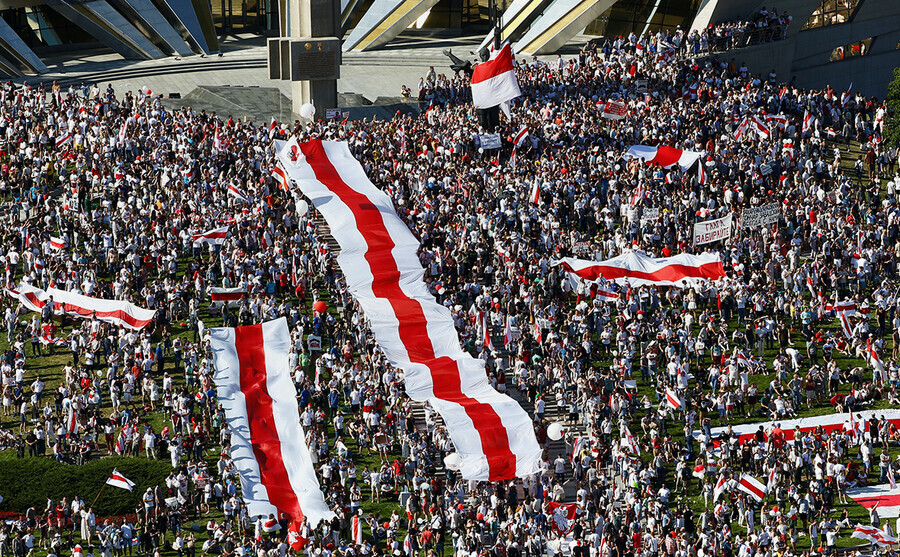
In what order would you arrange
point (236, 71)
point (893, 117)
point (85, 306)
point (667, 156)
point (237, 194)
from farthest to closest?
point (236, 71) → point (893, 117) → point (667, 156) → point (237, 194) → point (85, 306)

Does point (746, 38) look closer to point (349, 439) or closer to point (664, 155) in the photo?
point (664, 155)

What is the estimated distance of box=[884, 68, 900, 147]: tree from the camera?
203 feet

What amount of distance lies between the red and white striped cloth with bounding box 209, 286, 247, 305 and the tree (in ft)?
82.3

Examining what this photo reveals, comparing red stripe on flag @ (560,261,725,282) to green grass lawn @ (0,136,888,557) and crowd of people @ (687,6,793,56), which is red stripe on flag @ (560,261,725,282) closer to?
green grass lawn @ (0,136,888,557)

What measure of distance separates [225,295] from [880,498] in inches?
693

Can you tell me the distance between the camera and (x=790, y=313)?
49875 millimetres

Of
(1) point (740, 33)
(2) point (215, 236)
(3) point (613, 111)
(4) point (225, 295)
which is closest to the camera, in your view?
(4) point (225, 295)

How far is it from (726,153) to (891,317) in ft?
32.8

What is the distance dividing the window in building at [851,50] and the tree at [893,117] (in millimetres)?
10778

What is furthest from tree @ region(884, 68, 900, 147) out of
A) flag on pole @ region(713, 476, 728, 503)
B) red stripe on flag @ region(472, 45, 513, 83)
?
flag on pole @ region(713, 476, 728, 503)

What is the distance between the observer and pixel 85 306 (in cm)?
4750

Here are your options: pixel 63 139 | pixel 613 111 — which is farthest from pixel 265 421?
pixel 613 111

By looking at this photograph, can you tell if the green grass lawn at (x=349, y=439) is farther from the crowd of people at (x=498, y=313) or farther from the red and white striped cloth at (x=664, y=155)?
the red and white striped cloth at (x=664, y=155)

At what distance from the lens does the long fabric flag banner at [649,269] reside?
49750 mm
